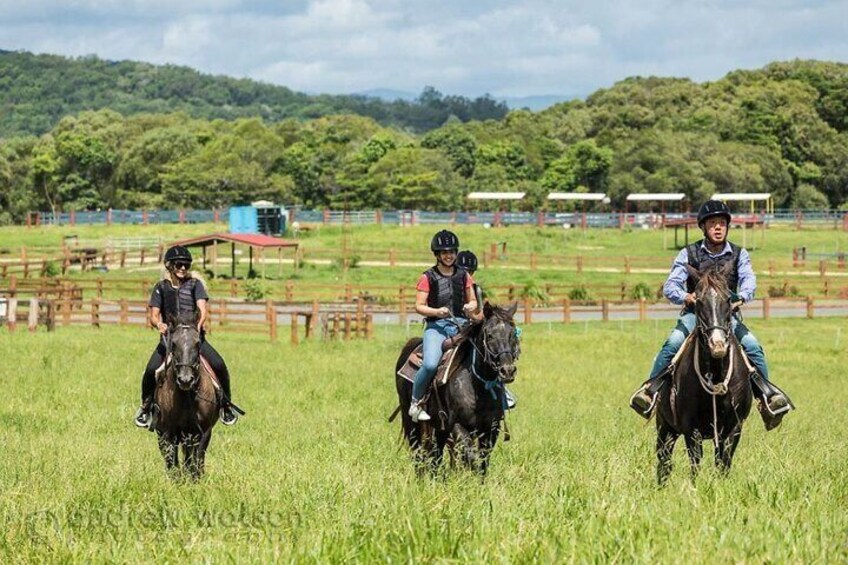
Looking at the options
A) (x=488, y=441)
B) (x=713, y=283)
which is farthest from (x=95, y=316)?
(x=713, y=283)

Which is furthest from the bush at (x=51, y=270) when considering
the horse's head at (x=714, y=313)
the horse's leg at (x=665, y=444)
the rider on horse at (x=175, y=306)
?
the horse's head at (x=714, y=313)

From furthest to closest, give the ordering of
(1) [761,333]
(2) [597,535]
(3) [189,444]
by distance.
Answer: (1) [761,333] → (3) [189,444] → (2) [597,535]

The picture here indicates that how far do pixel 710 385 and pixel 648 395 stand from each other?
991 millimetres

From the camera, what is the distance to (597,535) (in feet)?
20.7

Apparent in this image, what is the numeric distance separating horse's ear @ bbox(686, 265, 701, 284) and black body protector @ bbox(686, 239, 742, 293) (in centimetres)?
20

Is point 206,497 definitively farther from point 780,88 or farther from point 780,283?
point 780,88

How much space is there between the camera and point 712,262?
10539mm

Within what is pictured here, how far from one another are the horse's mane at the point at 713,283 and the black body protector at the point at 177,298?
4689 mm

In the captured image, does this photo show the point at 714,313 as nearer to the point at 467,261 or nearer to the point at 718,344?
the point at 718,344

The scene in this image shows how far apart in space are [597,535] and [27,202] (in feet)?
348

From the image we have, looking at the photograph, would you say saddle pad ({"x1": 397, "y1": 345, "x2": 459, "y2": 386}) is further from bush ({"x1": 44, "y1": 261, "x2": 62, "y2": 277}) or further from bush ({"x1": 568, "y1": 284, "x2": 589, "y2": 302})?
bush ({"x1": 44, "y1": 261, "x2": 62, "y2": 277})

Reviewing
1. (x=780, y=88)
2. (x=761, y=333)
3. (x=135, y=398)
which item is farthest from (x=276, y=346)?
(x=780, y=88)

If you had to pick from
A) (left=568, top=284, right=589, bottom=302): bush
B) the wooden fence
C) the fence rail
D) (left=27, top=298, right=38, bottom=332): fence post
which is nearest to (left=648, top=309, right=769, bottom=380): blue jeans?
the wooden fence

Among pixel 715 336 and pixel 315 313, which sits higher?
pixel 715 336
